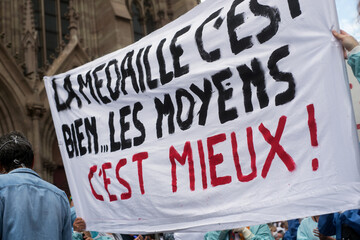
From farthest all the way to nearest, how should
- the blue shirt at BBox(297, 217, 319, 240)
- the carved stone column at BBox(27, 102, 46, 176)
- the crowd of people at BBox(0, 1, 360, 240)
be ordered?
the carved stone column at BBox(27, 102, 46, 176), the blue shirt at BBox(297, 217, 319, 240), the crowd of people at BBox(0, 1, 360, 240)

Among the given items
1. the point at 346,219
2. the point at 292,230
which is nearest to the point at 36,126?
the point at 292,230

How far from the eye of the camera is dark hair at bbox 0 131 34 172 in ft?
9.98

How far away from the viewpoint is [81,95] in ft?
15.3

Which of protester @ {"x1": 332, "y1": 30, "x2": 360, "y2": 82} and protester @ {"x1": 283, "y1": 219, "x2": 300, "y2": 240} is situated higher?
protester @ {"x1": 332, "y1": 30, "x2": 360, "y2": 82}

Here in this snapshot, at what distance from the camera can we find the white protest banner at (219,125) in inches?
105

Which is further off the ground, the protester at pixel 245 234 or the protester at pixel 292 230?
the protester at pixel 245 234

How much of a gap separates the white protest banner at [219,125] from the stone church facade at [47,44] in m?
9.47

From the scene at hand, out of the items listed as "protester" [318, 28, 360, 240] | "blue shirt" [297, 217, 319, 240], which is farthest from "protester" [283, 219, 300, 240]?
"protester" [318, 28, 360, 240]

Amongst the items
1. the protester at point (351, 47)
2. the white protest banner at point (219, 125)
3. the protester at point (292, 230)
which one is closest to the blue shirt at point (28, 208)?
the white protest banner at point (219, 125)

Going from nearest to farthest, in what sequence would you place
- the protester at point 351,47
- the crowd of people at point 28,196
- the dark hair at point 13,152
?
the protester at point 351,47 < the crowd of people at point 28,196 < the dark hair at point 13,152

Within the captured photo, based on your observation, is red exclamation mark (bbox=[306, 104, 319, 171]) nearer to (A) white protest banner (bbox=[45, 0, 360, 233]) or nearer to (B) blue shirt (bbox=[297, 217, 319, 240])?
(A) white protest banner (bbox=[45, 0, 360, 233])

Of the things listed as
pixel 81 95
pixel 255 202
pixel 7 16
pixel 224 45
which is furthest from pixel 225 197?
pixel 7 16

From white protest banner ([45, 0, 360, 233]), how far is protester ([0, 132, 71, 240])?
85cm

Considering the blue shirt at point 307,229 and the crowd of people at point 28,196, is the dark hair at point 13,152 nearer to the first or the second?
the crowd of people at point 28,196
